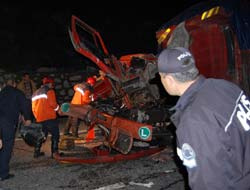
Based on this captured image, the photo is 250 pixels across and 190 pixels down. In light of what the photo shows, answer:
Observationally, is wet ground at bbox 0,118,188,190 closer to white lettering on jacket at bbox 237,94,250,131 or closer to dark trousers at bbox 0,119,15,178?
dark trousers at bbox 0,119,15,178

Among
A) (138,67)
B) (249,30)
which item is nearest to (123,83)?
(138,67)

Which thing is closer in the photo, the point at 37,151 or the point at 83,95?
the point at 37,151

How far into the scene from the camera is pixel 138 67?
23.2ft

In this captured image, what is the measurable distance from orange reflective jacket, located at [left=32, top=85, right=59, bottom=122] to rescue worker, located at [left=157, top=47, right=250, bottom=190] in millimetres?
5510

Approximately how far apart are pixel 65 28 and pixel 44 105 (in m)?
9.49

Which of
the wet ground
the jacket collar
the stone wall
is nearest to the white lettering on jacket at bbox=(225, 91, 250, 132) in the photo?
the jacket collar

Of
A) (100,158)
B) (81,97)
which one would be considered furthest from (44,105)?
(100,158)

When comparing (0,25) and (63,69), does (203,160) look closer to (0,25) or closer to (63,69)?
(63,69)

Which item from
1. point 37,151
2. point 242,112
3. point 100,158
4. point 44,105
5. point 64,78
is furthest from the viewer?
point 64,78

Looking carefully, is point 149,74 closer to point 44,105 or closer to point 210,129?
point 44,105

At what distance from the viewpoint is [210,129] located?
6.52ft

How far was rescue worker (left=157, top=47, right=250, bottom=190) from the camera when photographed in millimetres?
1979

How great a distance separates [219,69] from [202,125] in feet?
13.5

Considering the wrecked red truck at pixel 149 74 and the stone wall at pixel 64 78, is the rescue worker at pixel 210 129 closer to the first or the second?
the wrecked red truck at pixel 149 74
